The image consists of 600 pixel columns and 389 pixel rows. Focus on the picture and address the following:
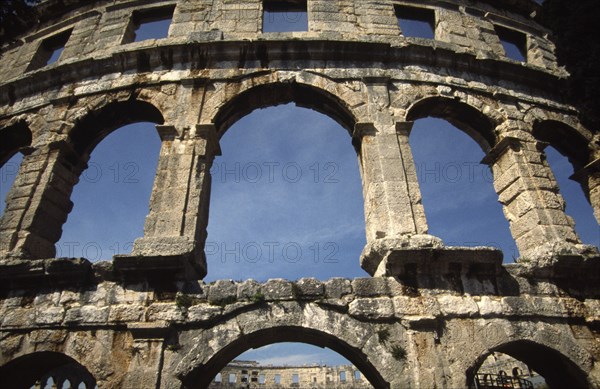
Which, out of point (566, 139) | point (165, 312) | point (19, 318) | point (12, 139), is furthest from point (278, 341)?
point (566, 139)

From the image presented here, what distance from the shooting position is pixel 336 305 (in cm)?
498

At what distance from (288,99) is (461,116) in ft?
11.6

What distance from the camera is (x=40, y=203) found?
6359 millimetres

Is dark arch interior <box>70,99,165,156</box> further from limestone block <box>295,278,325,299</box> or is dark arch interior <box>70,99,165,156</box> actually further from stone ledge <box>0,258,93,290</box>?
limestone block <box>295,278,325,299</box>

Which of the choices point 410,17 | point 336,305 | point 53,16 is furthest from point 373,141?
point 53,16

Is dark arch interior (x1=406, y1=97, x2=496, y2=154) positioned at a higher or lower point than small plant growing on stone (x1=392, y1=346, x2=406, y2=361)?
higher

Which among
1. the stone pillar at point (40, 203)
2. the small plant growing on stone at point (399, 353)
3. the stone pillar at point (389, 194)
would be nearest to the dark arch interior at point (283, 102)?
the stone pillar at point (389, 194)

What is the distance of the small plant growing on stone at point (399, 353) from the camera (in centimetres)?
472

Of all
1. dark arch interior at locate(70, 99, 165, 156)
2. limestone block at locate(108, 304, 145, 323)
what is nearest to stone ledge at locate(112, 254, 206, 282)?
limestone block at locate(108, 304, 145, 323)

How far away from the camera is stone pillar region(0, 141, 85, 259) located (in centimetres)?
599

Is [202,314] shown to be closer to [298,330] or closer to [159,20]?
[298,330]

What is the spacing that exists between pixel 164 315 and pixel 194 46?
5170 mm

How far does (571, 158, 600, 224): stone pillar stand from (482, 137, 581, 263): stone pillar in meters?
1.48

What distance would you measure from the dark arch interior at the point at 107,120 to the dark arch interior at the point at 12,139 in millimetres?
1495
